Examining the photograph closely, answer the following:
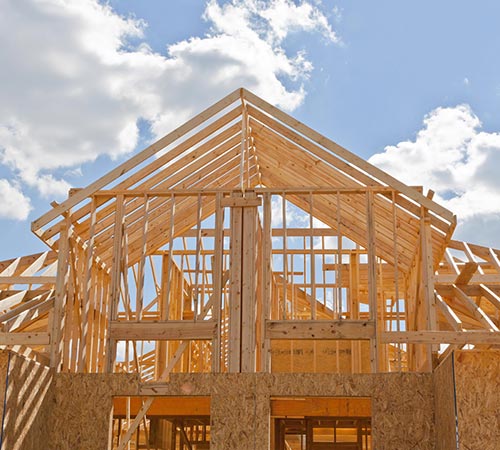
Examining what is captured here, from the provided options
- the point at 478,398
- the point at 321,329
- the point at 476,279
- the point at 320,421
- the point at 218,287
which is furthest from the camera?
the point at 320,421

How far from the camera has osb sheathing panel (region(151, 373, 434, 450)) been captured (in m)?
13.7

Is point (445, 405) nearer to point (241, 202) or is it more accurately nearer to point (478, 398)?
point (478, 398)

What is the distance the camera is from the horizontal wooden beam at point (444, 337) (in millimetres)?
13172

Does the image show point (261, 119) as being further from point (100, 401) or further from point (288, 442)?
point (288, 442)

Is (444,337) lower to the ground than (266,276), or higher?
lower

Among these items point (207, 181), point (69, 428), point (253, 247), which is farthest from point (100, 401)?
point (207, 181)

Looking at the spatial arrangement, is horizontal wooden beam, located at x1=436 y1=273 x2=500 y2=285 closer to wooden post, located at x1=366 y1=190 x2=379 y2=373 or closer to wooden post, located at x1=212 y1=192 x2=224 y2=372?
wooden post, located at x1=366 y1=190 x2=379 y2=373

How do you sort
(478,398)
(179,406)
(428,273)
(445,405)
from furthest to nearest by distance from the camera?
(179,406) < (428,273) < (445,405) < (478,398)

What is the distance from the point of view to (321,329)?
583 inches

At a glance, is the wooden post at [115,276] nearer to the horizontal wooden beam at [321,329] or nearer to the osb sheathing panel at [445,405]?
the horizontal wooden beam at [321,329]

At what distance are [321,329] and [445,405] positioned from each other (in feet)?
10.1

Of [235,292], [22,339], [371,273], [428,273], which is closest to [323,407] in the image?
[371,273]

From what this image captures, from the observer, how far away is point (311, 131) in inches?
602

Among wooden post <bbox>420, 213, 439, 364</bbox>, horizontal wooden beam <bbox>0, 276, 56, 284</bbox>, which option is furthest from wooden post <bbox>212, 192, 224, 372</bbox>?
wooden post <bbox>420, 213, 439, 364</bbox>
